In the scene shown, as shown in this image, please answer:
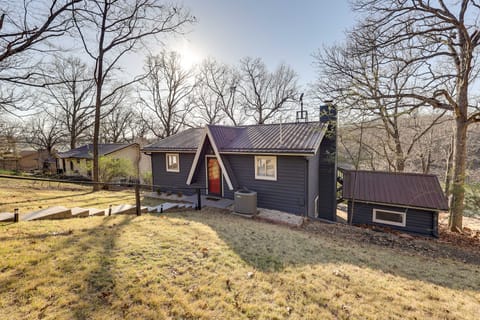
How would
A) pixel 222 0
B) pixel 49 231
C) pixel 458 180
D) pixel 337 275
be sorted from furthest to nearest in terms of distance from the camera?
pixel 222 0, pixel 458 180, pixel 49 231, pixel 337 275

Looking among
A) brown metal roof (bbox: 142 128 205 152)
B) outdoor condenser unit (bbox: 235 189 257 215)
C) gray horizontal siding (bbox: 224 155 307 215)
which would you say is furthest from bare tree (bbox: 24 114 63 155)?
outdoor condenser unit (bbox: 235 189 257 215)

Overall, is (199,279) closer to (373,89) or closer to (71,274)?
(71,274)

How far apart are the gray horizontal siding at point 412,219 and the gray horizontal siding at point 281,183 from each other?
456 cm

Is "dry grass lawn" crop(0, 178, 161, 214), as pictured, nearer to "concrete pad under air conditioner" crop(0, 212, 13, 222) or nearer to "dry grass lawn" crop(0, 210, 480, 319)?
"concrete pad under air conditioner" crop(0, 212, 13, 222)

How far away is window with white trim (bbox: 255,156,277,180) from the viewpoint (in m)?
9.60

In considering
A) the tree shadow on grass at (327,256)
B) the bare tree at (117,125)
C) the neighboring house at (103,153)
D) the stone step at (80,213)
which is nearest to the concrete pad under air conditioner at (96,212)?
the stone step at (80,213)

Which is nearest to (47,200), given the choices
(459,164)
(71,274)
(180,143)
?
(180,143)

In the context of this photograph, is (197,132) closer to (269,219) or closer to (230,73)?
(269,219)

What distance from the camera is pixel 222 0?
11.0 metres

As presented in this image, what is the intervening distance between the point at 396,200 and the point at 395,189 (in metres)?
0.74

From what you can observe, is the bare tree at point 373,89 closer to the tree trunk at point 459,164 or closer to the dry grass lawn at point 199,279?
the tree trunk at point 459,164

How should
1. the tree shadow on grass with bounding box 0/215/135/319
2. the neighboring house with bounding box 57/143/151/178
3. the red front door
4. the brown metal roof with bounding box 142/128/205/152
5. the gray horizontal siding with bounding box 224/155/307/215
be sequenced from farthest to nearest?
the neighboring house with bounding box 57/143/151/178 < the brown metal roof with bounding box 142/128/205/152 < the red front door < the gray horizontal siding with bounding box 224/155/307/215 < the tree shadow on grass with bounding box 0/215/135/319

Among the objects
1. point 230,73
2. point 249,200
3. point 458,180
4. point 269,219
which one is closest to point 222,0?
point 249,200

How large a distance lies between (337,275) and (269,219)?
14.9 ft
